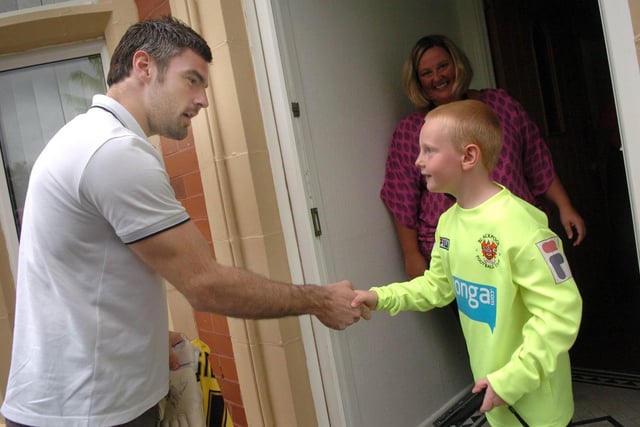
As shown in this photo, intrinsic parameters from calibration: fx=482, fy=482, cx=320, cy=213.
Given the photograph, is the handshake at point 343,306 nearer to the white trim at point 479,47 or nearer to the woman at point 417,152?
the woman at point 417,152

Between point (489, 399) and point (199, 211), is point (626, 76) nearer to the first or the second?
point (489, 399)

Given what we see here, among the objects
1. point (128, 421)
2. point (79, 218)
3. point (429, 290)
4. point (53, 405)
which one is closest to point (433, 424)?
point (429, 290)

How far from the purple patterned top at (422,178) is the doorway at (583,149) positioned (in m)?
0.76

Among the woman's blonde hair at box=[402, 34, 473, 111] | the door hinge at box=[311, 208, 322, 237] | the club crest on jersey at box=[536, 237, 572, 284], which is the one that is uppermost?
the woman's blonde hair at box=[402, 34, 473, 111]

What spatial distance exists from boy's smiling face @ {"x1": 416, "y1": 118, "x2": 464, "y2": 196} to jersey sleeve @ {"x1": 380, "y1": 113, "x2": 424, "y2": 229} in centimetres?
76

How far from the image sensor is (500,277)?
1.13 metres

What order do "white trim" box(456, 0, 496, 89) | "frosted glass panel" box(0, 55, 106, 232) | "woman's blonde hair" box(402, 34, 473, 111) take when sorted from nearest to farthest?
"woman's blonde hair" box(402, 34, 473, 111) → "frosted glass panel" box(0, 55, 106, 232) → "white trim" box(456, 0, 496, 89)

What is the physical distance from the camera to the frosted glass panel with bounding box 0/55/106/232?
2.41 metres

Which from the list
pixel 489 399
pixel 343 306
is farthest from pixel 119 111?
pixel 489 399

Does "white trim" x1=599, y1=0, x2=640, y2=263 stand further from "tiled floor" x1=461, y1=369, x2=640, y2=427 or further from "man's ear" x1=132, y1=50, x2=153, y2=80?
"tiled floor" x1=461, y1=369, x2=640, y2=427

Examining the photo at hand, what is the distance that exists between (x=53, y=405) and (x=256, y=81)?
1.24m

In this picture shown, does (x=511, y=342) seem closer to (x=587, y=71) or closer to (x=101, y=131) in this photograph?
(x=101, y=131)

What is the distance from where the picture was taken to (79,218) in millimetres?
1095

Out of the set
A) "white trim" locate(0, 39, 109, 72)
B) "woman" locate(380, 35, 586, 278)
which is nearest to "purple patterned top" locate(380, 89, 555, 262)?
"woman" locate(380, 35, 586, 278)
